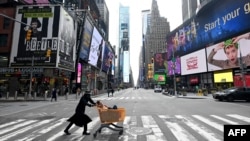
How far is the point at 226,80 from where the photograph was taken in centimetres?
5384

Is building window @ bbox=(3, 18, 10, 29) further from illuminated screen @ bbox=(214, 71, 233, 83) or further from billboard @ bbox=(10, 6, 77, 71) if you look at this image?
illuminated screen @ bbox=(214, 71, 233, 83)

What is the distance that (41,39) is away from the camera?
41156 millimetres

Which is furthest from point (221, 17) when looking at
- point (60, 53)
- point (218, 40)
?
point (60, 53)

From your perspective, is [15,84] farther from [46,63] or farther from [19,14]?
[19,14]

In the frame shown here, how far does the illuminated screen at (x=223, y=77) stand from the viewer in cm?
5252

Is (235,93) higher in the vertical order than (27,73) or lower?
lower

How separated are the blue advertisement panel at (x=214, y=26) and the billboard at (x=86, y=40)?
2115cm

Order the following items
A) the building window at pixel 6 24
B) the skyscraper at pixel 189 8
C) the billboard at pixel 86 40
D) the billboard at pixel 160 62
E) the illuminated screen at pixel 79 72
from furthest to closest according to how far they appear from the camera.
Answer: the skyscraper at pixel 189 8 < the billboard at pixel 160 62 < the illuminated screen at pixel 79 72 < the billboard at pixel 86 40 < the building window at pixel 6 24

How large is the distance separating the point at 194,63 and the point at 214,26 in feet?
48.1

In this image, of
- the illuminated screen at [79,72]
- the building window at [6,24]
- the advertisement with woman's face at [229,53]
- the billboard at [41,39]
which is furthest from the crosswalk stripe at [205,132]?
the illuminated screen at [79,72]

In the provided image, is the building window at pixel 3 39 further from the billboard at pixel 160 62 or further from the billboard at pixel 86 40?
the billboard at pixel 160 62

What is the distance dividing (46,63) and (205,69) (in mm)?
43228

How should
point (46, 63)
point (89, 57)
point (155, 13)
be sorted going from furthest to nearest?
point (155, 13)
point (89, 57)
point (46, 63)

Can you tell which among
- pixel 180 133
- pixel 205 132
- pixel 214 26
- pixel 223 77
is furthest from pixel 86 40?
pixel 205 132
